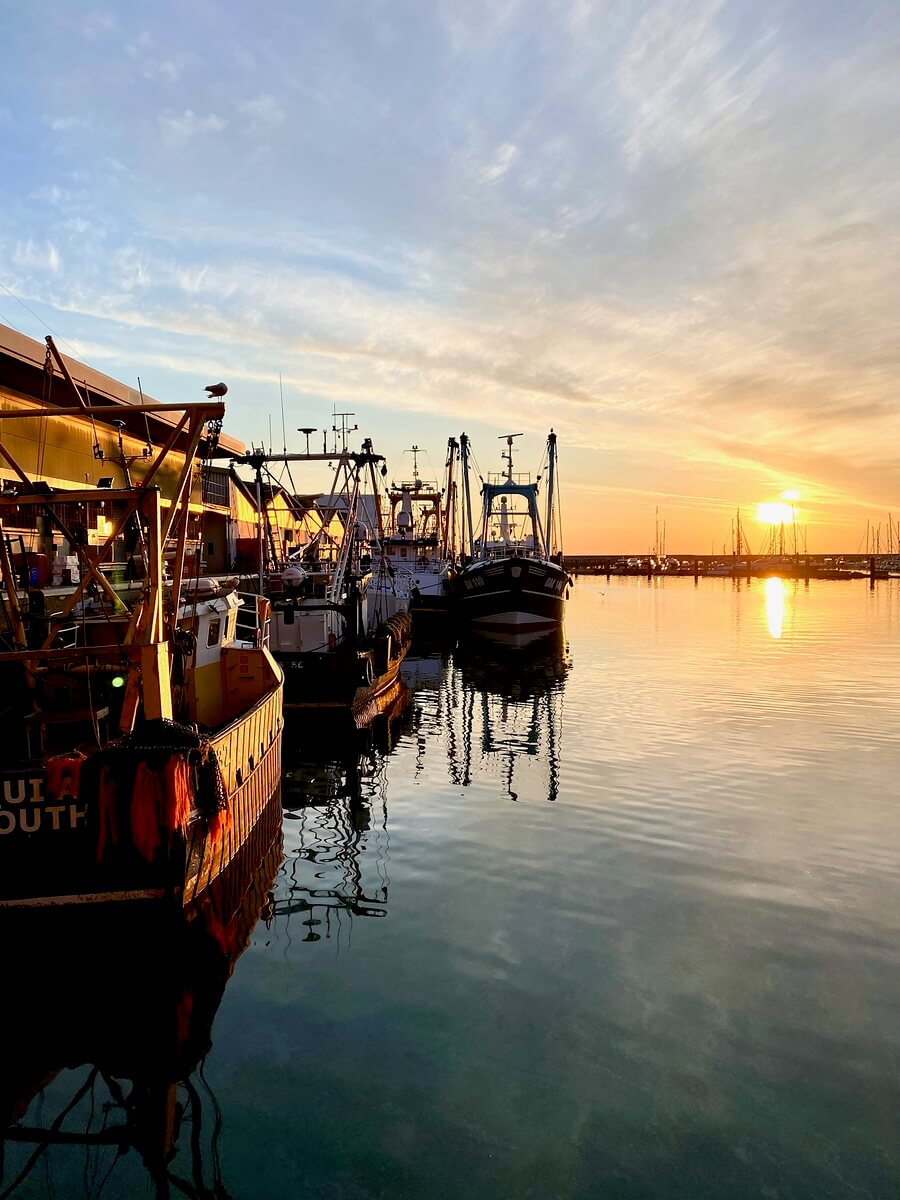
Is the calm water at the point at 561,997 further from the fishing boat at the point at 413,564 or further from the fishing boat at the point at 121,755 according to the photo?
the fishing boat at the point at 413,564

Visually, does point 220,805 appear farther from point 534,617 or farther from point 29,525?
point 534,617

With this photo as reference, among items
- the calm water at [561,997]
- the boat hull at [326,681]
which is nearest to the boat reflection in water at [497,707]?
the calm water at [561,997]

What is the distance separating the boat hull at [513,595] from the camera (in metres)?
56.2

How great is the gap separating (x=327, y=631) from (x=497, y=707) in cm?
768

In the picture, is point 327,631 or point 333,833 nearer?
point 333,833

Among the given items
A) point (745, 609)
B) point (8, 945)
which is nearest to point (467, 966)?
point (8, 945)

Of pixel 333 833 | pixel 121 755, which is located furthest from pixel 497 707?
pixel 121 755

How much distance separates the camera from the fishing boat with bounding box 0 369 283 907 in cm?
951

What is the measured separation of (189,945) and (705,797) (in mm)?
11406

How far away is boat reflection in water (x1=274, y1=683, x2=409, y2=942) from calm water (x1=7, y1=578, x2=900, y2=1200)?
0.25 feet

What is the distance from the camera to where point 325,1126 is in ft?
22.7

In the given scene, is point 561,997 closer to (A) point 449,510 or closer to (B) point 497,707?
(B) point 497,707

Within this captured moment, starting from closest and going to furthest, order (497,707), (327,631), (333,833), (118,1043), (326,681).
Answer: (118,1043)
(333,833)
(326,681)
(327,631)
(497,707)

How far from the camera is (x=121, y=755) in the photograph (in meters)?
9.58
